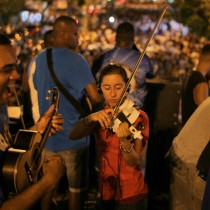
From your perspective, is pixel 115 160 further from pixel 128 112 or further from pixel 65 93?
pixel 65 93

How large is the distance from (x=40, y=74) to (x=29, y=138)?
1.35 metres

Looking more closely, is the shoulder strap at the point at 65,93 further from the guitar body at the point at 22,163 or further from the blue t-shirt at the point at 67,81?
the guitar body at the point at 22,163

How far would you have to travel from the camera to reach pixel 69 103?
3486 millimetres

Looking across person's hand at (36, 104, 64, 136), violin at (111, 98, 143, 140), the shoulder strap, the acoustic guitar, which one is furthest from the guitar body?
the shoulder strap

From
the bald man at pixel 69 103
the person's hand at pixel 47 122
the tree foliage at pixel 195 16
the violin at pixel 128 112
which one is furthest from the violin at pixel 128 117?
the tree foliage at pixel 195 16

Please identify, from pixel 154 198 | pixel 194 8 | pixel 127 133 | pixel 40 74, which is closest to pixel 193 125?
pixel 127 133

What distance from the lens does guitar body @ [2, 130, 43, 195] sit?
6.58 ft

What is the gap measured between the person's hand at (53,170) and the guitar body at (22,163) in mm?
88

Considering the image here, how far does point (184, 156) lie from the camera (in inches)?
115

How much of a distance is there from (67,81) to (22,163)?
143 centimetres

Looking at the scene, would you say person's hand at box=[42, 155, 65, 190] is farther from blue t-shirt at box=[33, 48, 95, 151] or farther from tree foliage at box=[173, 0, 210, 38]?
tree foliage at box=[173, 0, 210, 38]

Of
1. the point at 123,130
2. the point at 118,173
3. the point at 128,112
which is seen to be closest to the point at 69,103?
the point at 118,173

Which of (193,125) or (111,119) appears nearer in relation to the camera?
(111,119)

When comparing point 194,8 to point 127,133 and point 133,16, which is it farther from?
point 133,16
